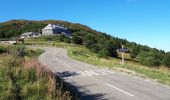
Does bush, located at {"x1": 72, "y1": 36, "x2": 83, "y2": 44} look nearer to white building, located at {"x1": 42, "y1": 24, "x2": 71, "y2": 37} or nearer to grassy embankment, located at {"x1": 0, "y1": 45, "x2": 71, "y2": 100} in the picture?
white building, located at {"x1": 42, "y1": 24, "x2": 71, "y2": 37}

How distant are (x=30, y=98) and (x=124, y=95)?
5513 mm

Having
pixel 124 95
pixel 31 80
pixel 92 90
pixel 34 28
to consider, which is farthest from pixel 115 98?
pixel 34 28

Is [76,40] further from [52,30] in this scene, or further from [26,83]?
[26,83]

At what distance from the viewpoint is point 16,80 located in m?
13.1

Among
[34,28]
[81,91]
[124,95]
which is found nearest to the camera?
[124,95]

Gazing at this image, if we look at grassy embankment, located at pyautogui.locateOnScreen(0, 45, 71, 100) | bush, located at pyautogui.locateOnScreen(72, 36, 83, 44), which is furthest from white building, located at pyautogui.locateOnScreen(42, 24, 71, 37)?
grassy embankment, located at pyautogui.locateOnScreen(0, 45, 71, 100)

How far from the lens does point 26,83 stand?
12.5 meters

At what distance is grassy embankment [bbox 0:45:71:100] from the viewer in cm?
1056

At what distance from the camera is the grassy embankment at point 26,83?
34.7 feet

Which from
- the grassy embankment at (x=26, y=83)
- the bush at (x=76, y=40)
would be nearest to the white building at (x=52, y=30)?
the bush at (x=76, y=40)

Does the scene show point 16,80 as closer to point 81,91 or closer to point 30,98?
point 30,98

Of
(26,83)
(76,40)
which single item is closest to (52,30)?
(76,40)

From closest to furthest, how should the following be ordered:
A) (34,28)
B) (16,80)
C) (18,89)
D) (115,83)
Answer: (18,89)
(16,80)
(115,83)
(34,28)

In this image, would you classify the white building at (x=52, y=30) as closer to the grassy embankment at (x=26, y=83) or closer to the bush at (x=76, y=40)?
the bush at (x=76, y=40)
